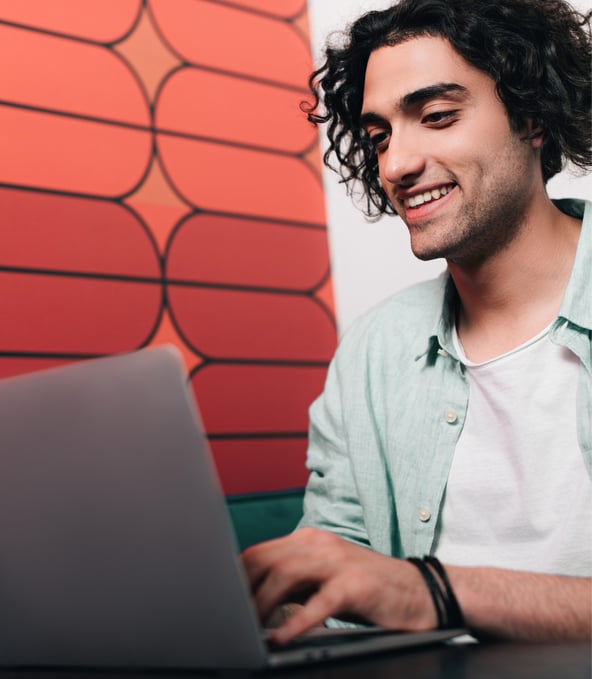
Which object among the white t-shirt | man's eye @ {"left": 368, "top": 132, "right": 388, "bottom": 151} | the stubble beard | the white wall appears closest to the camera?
the white t-shirt

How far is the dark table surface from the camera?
1.99 feet

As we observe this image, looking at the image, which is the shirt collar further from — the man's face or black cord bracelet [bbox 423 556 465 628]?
black cord bracelet [bbox 423 556 465 628]

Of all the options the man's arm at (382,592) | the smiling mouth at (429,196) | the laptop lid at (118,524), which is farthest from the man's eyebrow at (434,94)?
the laptop lid at (118,524)

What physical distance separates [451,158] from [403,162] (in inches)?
3.4

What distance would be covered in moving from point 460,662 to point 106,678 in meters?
0.29

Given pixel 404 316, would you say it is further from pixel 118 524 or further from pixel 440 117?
pixel 118 524

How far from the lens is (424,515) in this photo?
1365 millimetres

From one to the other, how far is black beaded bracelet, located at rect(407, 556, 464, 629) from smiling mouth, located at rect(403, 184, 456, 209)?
2.91ft

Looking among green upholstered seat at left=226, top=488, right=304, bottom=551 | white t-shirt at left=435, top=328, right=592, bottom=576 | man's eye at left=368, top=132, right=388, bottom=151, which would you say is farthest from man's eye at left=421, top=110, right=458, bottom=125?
green upholstered seat at left=226, top=488, right=304, bottom=551

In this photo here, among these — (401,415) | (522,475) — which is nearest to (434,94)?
(401,415)

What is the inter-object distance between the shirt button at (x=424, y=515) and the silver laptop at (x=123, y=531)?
0.60m

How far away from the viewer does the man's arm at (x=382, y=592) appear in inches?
29.7

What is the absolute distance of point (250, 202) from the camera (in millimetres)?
2250

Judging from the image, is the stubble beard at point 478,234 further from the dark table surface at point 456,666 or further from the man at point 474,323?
the dark table surface at point 456,666
